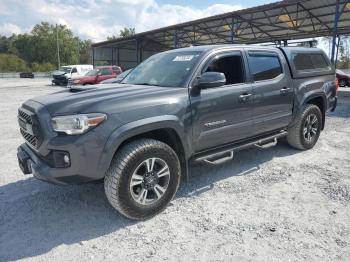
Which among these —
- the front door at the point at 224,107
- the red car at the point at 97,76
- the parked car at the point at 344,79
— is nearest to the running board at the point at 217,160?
the front door at the point at 224,107

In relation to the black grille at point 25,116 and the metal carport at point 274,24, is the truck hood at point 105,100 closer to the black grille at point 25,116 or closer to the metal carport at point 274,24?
the black grille at point 25,116

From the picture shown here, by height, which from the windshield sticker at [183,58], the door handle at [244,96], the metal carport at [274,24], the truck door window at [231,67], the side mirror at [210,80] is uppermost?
the metal carport at [274,24]

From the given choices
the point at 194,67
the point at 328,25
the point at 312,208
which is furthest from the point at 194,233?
the point at 328,25

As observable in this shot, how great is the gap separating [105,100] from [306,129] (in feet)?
13.4

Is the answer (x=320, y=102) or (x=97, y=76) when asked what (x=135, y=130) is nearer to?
(x=320, y=102)

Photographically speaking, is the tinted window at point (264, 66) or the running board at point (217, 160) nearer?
the running board at point (217, 160)

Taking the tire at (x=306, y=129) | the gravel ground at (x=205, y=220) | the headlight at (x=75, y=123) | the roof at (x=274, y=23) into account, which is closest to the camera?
the gravel ground at (x=205, y=220)

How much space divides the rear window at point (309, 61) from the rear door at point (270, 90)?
40cm

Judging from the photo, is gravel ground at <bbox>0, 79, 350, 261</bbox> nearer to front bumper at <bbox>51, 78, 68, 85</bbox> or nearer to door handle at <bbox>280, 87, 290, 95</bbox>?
door handle at <bbox>280, 87, 290, 95</bbox>

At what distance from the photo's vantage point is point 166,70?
434 cm

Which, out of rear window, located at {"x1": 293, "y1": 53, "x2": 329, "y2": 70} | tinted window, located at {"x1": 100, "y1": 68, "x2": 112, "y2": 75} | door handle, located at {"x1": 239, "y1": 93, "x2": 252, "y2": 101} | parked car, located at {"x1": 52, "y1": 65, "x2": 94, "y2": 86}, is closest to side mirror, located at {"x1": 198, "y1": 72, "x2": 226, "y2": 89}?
door handle, located at {"x1": 239, "y1": 93, "x2": 252, "y2": 101}

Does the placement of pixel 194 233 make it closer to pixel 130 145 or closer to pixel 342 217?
pixel 130 145

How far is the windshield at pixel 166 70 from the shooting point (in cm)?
404

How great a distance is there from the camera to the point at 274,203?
3830mm
